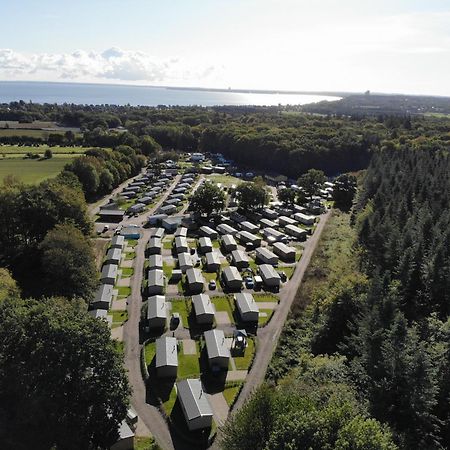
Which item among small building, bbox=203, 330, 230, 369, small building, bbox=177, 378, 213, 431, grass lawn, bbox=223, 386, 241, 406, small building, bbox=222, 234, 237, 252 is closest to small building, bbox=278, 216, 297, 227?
small building, bbox=222, 234, 237, 252

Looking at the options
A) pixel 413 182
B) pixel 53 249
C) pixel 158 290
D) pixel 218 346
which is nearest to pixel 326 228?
pixel 413 182

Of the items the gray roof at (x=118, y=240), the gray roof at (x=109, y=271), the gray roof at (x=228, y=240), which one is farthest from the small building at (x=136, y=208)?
the gray roof at (x=109, y=271)

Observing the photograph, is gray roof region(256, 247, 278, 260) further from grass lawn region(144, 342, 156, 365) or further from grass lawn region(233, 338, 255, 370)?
grass lawn region(144, 342, 156, 365)

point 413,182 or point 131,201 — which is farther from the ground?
point 413,182

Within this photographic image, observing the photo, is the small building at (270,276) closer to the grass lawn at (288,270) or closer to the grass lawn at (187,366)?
the grass lawn at (288,270)

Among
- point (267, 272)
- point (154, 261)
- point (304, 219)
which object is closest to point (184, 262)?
point (154, 261)

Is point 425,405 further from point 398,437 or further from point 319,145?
point 319,145

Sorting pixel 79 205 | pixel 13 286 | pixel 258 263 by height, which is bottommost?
pixel 258 263
